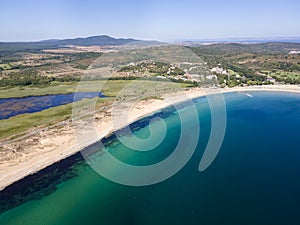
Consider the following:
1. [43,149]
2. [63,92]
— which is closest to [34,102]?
[63,92]

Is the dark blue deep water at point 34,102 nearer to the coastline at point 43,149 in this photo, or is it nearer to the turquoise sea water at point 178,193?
the coastline at point 43,149

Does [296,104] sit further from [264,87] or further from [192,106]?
[192,106]

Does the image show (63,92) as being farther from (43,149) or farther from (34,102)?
(43,149)

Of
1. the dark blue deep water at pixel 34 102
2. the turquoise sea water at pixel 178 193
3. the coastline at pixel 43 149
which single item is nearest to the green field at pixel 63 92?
the dark blue deep water at pixel 34 102

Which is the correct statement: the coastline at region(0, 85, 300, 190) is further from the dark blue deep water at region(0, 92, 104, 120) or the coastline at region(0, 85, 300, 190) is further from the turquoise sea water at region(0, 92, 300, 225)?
the dark blue deep water at region(0, 92, 104, 120)

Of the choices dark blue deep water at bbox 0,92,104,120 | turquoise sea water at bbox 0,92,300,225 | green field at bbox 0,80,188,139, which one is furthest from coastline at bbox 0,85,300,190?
dark blue deep water at bbox 0,92,104,120
